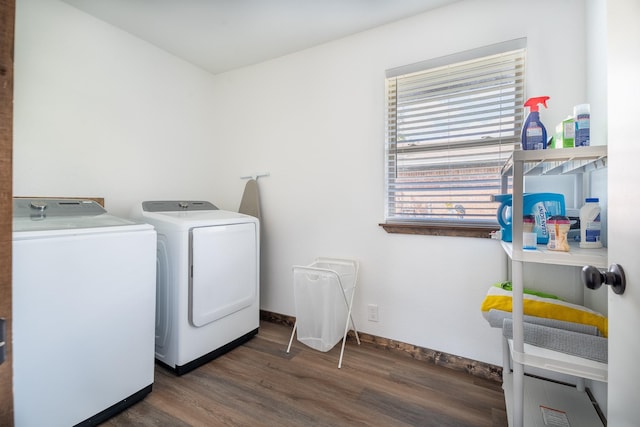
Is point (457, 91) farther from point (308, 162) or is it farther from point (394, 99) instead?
point (308, 162)

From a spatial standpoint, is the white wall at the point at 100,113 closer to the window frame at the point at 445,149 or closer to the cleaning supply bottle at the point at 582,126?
the window frame at the point at 445,149

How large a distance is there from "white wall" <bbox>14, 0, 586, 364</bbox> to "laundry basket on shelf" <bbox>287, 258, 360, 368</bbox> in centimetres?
20

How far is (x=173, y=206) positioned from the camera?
231 centimetres

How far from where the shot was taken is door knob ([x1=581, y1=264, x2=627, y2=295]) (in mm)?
677

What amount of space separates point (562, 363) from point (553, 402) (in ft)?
2.03

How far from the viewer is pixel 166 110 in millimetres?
2609

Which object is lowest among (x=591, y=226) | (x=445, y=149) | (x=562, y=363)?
(x=562, y=363)

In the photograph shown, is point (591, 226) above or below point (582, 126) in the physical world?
below

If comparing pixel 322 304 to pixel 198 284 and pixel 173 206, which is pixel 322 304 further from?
pixel 173 206

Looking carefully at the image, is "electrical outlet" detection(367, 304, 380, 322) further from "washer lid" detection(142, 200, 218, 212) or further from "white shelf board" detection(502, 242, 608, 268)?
"washer lid" detection(142, 200, 218, 212)

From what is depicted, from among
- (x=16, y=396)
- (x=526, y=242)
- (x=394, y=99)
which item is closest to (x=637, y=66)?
(x=526, y=242)

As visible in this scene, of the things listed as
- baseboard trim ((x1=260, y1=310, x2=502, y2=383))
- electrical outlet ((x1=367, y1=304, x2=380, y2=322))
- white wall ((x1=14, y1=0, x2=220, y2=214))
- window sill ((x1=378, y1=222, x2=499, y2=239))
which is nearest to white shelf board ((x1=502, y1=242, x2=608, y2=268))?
window sill ((x1=378, y1=222, x2=499, y2=239))

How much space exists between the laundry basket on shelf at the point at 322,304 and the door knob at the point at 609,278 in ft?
4.60

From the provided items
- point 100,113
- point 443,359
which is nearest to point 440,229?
point 443,359
